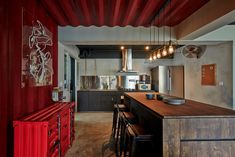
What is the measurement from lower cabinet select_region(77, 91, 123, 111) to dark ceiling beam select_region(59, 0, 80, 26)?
4.24 meters

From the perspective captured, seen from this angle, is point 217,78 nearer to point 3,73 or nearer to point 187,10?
point 187,10

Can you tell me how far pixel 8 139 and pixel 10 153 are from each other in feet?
0.62

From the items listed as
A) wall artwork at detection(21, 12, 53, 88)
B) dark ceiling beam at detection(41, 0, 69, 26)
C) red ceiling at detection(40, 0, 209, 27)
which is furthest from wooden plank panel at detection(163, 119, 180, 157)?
dark ceiling beam at detection(41, 0, 69, 26)

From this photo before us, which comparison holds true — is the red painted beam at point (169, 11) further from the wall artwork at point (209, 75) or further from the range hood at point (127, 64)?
the range hood at point (127, 64)

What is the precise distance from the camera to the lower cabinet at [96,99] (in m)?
8.41

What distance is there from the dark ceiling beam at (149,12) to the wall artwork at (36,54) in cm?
191

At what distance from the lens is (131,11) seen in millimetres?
3859

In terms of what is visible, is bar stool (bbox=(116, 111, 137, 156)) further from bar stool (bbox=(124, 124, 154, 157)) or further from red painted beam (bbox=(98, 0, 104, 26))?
red painted beam (bbox=(98, 0, 104, 26))

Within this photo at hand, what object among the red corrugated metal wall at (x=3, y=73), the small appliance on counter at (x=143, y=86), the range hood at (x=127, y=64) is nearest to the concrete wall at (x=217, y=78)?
the small appliance on counter at (x=143, y=86)

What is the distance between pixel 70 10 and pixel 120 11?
0.97m

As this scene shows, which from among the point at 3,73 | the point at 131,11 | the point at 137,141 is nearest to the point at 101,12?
the point at 131,11

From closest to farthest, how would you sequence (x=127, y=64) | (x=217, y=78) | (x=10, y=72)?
(x=10, y=72) < (x=217, y=78) < (x=127, y=64)

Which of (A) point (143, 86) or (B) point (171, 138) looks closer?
(B) point (171, 138)

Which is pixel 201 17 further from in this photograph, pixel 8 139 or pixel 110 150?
pixel 8 139
